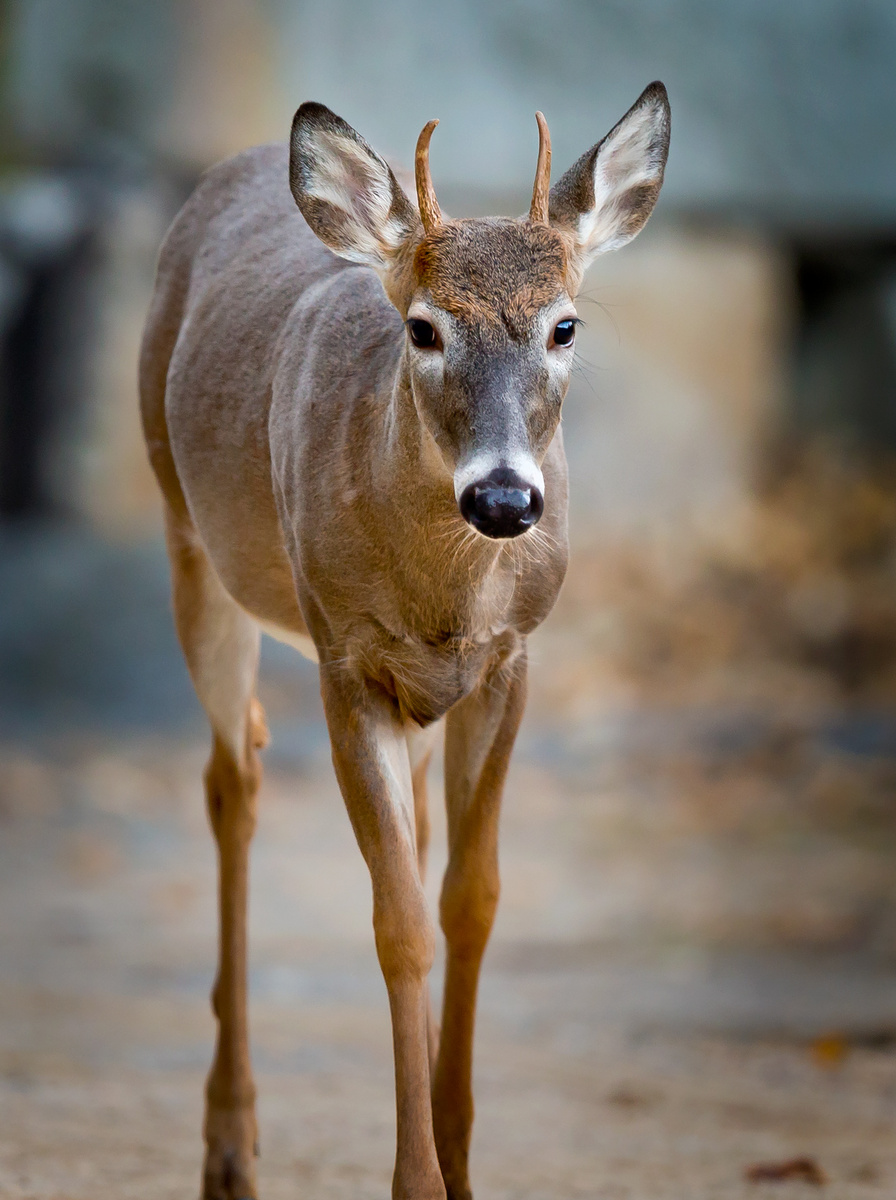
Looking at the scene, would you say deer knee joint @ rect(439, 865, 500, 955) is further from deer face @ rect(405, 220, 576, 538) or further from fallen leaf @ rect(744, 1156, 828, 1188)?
fallen leaf @ rect(744, 1156, 828, 1188)

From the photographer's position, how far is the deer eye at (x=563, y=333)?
354cm

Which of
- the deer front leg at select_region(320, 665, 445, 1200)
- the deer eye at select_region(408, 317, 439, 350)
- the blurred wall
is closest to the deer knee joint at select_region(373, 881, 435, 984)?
the deer front leg at select_region(320, 665, 445, 1200)

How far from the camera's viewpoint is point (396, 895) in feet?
12.7

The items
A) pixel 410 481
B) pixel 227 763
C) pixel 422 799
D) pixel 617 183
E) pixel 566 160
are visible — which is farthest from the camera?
pixel 566 160

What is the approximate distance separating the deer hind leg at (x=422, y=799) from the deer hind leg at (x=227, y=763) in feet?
2.07

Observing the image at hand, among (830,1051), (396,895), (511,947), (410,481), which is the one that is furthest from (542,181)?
(511,947)

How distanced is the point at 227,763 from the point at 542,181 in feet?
7.56

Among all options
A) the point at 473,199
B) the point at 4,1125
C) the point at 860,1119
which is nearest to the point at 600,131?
the point at 473,199

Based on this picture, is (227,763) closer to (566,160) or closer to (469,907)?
(469,907)

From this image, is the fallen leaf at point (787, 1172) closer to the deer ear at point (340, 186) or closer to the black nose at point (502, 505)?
the black nose at point (502, 505)

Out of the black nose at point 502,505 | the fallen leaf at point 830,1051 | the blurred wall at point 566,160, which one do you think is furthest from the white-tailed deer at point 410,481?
the blurred wall at point 566,160

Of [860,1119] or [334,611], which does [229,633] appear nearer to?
[334,611]

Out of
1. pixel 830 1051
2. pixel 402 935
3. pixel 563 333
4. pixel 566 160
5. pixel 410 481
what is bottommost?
pixel 402 935

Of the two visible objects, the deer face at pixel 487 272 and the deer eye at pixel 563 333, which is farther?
the deer eye at pixel 563 333
